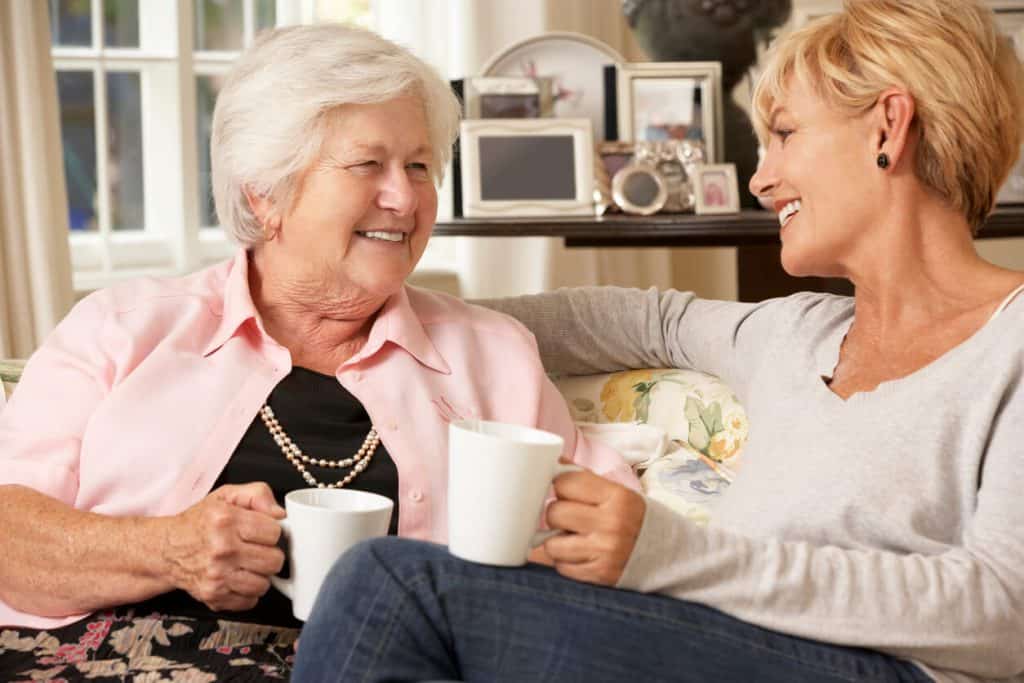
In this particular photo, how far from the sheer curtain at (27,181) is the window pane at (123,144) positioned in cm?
41

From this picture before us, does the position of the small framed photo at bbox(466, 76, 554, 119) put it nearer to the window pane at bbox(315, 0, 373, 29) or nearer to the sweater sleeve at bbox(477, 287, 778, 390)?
the sweater sleeve at bbox(477, 287, 778, 390)

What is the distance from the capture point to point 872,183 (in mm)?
1476

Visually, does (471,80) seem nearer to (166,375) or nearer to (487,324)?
(487,324)

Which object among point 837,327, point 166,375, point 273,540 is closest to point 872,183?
point 837,327

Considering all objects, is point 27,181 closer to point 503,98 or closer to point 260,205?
point 503,98

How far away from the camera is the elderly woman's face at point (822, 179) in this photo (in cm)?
148

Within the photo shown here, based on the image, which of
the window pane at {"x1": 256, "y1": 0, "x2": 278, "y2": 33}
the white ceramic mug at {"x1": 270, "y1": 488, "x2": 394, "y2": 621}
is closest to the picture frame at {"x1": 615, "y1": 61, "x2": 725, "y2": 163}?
the window pane at {"x1": 256, "y1": 0, "x2": 278, "y2": 33}

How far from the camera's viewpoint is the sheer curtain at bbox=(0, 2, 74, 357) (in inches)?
126

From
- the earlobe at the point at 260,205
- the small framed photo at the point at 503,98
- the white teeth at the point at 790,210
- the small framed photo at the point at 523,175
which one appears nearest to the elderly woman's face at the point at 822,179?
the white teeth at the point at 790,210

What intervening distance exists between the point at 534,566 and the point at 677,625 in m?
0.13

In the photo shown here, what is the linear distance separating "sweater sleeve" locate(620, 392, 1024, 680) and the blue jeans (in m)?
0.02

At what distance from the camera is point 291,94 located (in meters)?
1.65

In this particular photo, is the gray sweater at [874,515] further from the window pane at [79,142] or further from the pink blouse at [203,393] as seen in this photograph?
the window pane at [79,142]

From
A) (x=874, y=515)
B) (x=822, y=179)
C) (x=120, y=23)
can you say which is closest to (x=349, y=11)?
(x=120, y=23)
